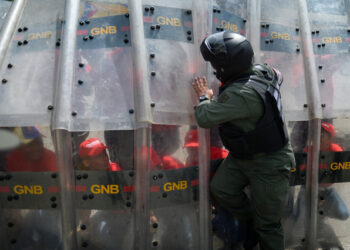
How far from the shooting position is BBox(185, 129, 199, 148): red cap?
283cm

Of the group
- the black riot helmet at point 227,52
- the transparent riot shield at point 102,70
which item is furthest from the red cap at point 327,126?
the transparent riot shield at point 102,70

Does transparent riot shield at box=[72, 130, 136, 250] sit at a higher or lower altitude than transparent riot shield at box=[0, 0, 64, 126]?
lower

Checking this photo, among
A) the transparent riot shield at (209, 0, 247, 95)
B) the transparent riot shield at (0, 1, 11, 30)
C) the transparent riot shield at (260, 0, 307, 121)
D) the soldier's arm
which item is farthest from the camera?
the transparent riot shield at (0, 1, 11, 30)

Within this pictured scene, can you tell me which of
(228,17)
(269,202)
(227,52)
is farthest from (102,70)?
(269,202)

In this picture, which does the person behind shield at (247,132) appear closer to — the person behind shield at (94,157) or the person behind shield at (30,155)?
the person behind shield at (94,157)

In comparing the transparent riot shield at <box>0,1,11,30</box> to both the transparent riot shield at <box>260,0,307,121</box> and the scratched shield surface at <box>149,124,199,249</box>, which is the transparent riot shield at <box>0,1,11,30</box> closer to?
the scratched shield surface at <box>149,124,199,249</box>

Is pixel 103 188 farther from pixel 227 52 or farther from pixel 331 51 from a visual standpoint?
pixel 331 51

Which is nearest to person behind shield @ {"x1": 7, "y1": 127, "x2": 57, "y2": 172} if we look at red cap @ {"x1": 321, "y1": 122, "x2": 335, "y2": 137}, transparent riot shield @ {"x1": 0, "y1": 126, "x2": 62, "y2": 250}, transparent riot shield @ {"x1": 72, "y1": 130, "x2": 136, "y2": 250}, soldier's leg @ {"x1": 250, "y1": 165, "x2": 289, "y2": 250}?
transparent riot shield @ {"x1": 0, "y1": 126, "x2": 62, "y2": 250}

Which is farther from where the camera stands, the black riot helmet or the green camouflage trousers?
the green camouflage trousers

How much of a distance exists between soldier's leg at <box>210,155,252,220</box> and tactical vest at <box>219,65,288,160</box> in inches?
7.2

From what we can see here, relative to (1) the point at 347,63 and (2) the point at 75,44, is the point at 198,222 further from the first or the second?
(1) the point at 347,63

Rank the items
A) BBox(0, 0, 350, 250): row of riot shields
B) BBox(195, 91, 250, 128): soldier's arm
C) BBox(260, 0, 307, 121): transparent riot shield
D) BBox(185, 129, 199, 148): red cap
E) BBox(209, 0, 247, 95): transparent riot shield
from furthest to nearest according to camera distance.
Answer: BBox(260, 0, 307, 121): transparent riot shield < BBox(209, 0, 247, 95): transparent riot shield < BBox(185, 129, 199, 148): red cap < BBox(0, 0, 350, 250): row of riot shields < BBox(195, 91, 250, 128): soldier's arm

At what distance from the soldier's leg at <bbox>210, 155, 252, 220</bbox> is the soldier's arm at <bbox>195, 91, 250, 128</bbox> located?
18.2 inches

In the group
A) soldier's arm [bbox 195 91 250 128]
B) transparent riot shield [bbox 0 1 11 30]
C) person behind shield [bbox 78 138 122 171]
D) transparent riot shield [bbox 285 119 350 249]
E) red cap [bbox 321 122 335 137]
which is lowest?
transparent riot shield [bbox 285 119 350 249]
